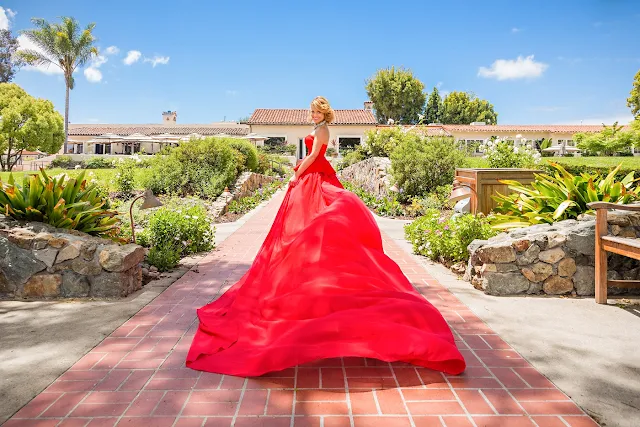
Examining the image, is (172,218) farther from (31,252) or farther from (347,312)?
(347,312)

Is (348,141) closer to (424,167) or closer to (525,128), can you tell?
(525,128)

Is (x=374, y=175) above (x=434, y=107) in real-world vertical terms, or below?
below

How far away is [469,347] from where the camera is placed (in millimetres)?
3502

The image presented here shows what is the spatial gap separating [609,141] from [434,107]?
947 inches

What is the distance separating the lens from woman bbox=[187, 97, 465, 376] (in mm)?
2979

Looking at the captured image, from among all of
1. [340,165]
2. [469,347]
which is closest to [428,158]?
[469,347]

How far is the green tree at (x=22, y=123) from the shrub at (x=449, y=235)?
101 ft

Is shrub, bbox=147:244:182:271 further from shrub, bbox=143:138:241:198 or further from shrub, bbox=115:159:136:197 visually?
shrub, bbox=115:159:136:197

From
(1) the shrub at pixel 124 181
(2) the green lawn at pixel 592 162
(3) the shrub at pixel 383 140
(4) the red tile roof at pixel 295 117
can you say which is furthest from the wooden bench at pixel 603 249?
(4) the red tile roof at pixel 295 117

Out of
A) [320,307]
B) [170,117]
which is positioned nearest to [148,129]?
[170,117]

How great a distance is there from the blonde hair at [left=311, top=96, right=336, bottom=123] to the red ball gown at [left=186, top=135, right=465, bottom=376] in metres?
0.67

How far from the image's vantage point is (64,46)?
3909cm

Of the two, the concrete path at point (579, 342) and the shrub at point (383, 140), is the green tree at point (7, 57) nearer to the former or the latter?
the shrub at point (383, 140)

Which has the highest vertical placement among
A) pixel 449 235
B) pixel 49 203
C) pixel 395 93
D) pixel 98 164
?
pixel 395 93
